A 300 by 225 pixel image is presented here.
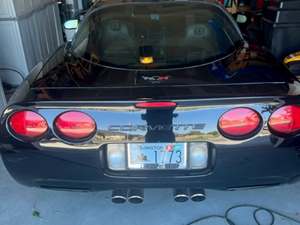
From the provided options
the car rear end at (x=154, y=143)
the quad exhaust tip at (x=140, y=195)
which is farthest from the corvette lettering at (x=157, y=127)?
the quad exhaust tip at (x=140, y=195)

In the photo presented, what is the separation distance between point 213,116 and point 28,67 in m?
3.12

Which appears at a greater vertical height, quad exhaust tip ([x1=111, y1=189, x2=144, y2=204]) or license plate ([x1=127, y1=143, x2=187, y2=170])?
license plate ([x1=127, y1=143, x2=187, y2=170])

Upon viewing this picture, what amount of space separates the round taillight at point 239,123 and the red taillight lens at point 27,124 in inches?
36.6

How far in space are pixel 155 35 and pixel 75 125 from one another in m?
0.98

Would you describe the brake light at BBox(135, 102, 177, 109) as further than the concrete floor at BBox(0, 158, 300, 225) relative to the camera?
No

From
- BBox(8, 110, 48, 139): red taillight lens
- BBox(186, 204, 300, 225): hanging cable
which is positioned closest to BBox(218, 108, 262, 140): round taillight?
BBox(186, 204, 300, 225): hanging cable

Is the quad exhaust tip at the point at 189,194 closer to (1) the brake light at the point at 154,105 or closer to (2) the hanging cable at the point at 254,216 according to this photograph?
(2) the hanging cable at the point at 254,216

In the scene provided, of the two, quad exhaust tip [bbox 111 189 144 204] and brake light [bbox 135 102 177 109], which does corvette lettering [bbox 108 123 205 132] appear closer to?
brake light [bbox 135 102 177 109]

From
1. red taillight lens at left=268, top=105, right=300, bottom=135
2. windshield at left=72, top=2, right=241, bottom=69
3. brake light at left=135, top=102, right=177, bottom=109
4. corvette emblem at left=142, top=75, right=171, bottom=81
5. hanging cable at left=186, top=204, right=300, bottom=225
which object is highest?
windshield at left=72, top=2, right=241, bottom=69

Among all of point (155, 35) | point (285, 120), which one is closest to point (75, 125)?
point (155, 35)

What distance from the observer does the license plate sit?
64.1 inches

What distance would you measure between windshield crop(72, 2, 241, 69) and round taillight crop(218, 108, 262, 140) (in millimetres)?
495

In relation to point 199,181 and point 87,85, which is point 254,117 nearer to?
point 199,181

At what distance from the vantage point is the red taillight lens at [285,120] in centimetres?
162
